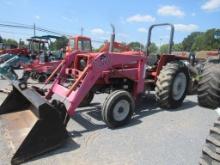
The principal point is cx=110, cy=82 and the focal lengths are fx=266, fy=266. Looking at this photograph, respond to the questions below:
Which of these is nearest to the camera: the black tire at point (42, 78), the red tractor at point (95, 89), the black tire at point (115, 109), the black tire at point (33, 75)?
the red tractor at point (95, 89)

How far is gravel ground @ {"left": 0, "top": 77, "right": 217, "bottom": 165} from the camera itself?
367 cm

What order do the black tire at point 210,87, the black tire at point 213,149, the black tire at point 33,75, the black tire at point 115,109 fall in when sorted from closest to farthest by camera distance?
the black tire at point 213,149
the black tire at point 115,109
the black tire at point 210,87
the black tire at point 33,75

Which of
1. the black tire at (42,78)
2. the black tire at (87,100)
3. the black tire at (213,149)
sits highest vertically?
the black tire at (213,149)

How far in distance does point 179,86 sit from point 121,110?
2.11 metres

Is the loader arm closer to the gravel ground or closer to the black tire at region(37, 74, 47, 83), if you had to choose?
the gravel ground

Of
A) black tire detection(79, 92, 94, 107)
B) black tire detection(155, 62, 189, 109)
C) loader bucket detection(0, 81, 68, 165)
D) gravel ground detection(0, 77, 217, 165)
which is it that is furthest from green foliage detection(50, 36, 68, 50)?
loader bucket detection(0, 81, 68, 165)

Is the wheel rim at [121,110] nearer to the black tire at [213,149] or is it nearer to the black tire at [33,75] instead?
the black tire at [213,149]

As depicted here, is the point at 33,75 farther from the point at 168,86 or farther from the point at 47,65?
the point at 168,86

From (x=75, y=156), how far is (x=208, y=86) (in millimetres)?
3904

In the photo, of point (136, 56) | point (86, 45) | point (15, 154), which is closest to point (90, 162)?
point (15, 154)

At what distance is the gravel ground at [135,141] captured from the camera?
12.0ft

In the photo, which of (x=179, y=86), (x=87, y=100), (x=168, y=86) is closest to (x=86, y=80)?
(x=87, y=100)

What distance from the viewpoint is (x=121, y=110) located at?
16.5 ft

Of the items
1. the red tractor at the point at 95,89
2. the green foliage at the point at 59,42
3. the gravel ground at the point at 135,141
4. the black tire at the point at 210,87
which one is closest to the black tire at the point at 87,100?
the red tractor at the point at 95,89
